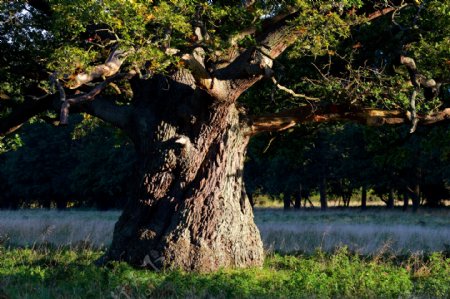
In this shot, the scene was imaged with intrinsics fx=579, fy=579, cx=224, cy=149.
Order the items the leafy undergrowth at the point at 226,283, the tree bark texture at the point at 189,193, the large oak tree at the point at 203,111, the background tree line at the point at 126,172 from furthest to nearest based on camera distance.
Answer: the background tree line at the point at 126,172
the tree bark texture at the point at 189,193
the large oak tree at the point at 203,111
the leafy undergrowth at the point at 226,283

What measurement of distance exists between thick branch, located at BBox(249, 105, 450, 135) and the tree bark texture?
468 mm

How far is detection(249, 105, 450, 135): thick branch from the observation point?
538 inches

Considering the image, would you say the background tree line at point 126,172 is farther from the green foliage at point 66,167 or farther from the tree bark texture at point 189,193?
the tree bark texture at point 189,193

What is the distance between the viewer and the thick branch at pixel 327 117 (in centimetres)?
1366

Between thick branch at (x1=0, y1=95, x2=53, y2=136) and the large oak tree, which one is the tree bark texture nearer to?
the large oak tree

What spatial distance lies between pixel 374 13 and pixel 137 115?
21.0 feet

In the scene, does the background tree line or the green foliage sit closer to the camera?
the background tree line

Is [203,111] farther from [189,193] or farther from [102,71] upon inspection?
[102,71]

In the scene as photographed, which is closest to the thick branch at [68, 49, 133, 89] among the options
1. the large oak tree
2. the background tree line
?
the large oak tree

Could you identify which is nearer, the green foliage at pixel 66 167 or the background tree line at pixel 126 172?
the background tree line at pixel 126 172

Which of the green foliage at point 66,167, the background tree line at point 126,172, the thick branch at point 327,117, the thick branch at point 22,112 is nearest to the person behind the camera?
the thick branch at point 327,117

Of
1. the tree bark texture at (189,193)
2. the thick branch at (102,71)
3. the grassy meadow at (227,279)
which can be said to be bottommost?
the grassy meadow at (227,279)

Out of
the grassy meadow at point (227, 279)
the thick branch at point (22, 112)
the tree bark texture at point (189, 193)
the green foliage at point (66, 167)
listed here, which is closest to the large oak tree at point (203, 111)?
the tree bark texture at point (189, 193)

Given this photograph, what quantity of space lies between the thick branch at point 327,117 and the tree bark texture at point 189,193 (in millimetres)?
468
